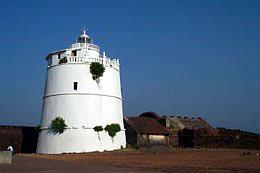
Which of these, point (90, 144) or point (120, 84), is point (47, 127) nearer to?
point (90, 144)

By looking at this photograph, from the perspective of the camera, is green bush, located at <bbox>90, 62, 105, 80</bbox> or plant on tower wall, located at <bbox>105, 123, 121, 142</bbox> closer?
green bush, located at <bbox>90, 62, 105, 80</bbox>

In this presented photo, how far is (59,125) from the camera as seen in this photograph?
94.4ft

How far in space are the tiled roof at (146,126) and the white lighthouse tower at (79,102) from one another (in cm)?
235

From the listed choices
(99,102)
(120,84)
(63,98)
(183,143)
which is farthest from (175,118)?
(63,98)

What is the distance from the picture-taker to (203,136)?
35906 mm

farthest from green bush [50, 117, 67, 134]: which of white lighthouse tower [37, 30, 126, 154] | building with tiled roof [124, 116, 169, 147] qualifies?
building with tiled roof [124, 116, 169, 147]

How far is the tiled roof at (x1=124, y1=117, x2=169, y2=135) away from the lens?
109ft

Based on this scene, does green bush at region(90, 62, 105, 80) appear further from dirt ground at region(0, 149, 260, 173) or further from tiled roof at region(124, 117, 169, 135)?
dirt ground at region(0, 149, 260, 173)

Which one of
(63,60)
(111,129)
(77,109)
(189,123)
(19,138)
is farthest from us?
(189,123)

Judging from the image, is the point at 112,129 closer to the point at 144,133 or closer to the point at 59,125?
the point at 144,133

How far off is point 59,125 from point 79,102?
2517 mm

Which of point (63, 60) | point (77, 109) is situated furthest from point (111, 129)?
point (63, 60)

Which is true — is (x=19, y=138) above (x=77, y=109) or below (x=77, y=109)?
below

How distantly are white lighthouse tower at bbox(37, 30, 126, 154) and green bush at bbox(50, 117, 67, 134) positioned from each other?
26 cm
